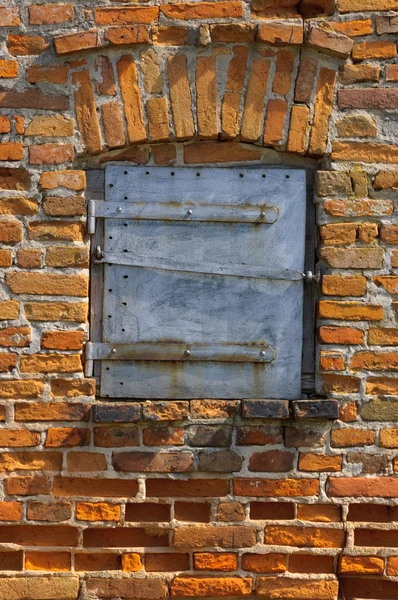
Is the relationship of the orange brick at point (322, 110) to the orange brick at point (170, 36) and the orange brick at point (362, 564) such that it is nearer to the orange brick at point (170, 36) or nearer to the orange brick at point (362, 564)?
the orange brick at point (170, 36)

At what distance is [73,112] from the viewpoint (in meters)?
3.01

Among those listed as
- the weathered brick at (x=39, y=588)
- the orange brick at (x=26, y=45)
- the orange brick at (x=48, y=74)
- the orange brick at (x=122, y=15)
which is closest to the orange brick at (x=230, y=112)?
the orange brick at (x=122, y=15)

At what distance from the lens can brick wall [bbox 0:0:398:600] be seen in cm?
296

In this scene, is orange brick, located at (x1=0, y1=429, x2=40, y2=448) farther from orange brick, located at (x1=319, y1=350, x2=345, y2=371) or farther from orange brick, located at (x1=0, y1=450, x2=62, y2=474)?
orange brick, located at (x1=319, y1=350, x2=345, y2=371)

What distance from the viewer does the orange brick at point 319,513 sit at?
2.98 m

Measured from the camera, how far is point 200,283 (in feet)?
10.1

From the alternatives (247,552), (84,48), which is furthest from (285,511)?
(84,48)

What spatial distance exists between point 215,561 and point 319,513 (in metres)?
0.48

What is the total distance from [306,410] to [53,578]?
4.10 ft

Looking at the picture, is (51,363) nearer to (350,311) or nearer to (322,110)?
(350,311)

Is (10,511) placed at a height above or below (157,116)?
below

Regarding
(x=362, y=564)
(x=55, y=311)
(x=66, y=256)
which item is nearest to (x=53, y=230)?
(x=66, y=256)

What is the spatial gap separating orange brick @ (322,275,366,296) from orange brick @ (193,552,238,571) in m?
1.18

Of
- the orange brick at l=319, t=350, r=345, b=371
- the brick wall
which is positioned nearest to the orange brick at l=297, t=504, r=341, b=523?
the brick wall
